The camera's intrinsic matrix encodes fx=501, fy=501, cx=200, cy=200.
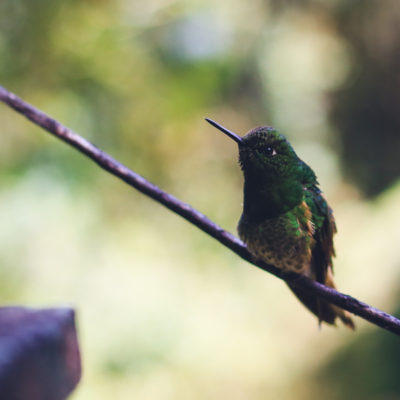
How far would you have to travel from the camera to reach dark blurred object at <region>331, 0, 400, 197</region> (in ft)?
16.8

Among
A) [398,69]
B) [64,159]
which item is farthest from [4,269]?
[398,69]

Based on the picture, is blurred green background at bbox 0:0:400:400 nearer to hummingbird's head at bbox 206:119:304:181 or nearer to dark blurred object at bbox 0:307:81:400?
hummingbird's head at bbox 206:119:304:181

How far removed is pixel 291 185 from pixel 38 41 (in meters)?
2.61

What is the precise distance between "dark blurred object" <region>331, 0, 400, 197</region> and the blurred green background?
0.04 meters

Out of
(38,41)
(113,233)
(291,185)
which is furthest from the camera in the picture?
(113,233)

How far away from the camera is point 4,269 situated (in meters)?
3.30

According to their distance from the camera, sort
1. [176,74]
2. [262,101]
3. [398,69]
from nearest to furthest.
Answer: [176,74], [262,101], [398,69]

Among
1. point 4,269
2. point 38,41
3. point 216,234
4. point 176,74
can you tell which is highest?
point 216,234

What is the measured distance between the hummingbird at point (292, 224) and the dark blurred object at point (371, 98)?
13.2 feet

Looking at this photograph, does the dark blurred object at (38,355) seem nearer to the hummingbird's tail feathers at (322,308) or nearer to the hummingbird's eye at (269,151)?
the hummingbird's eye at (269,151)

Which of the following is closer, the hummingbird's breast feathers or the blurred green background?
the hummingbird's breast feathers

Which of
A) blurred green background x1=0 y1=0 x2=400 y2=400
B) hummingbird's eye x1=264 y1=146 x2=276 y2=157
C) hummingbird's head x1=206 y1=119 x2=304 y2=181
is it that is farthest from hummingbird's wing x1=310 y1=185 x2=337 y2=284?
blurred green background x1=0 y1=0 x2=400 y2=400

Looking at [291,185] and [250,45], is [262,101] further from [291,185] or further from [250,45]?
[291,185]

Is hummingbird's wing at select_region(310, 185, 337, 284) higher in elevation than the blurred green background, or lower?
higher
